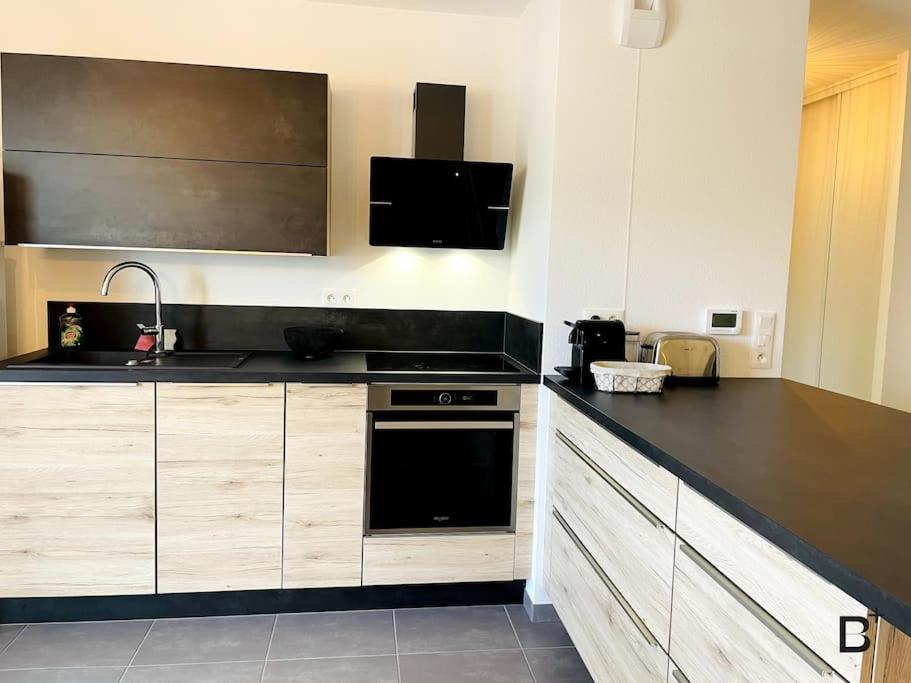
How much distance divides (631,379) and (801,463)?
2.62ft

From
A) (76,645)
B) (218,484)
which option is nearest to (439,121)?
(218,484)

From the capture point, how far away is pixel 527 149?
2.92 m

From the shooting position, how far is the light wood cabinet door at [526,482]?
2.63 metres

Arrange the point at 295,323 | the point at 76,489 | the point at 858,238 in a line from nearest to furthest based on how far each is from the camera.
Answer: the point at 76,489 → the point at 295,323 → the point at 858,238

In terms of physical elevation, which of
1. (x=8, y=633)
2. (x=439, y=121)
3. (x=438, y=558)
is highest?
(x=439, y=121)

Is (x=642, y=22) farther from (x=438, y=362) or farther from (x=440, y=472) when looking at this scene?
(x=440, y=472)

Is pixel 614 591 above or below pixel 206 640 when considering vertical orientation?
→ above

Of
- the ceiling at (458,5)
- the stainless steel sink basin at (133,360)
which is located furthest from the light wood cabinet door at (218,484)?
the ceiling at (458,5)

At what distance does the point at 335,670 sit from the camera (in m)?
2.29

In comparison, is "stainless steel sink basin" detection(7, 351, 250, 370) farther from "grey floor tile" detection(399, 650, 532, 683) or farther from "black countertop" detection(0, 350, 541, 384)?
"grey floor tile" detection(399, 650, 532, 683)

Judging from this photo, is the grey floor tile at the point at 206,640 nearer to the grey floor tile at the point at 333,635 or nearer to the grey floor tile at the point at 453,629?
the grey floor tile at the point at 333,635

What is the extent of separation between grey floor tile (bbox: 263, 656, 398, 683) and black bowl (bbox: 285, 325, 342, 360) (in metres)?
1.15

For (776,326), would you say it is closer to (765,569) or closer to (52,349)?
(765,569)

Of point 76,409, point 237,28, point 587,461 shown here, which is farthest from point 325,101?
point 587,461
